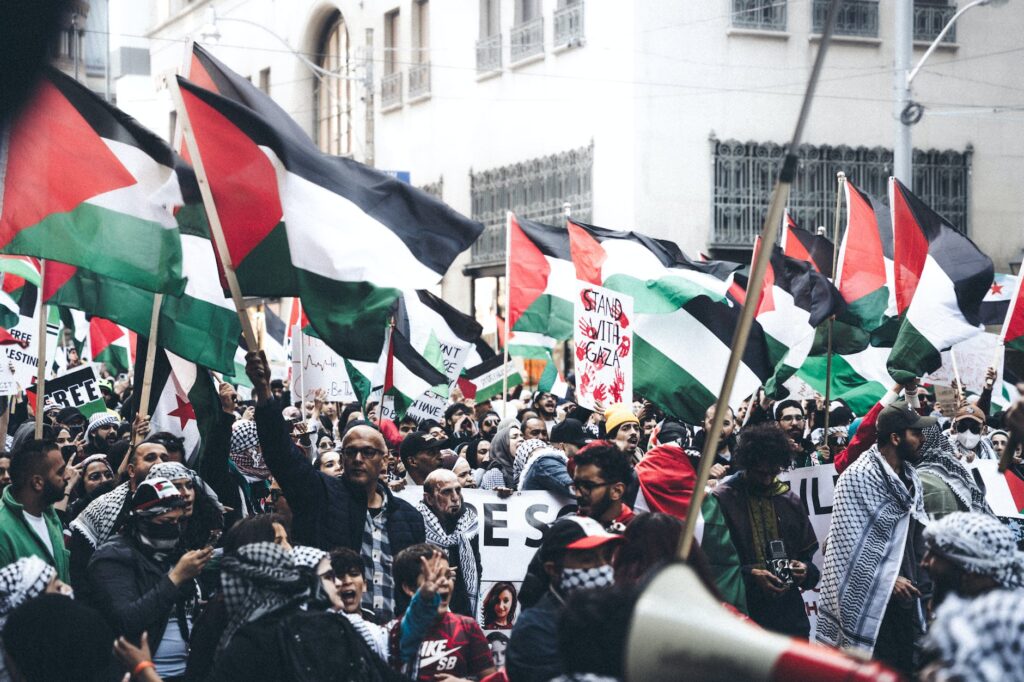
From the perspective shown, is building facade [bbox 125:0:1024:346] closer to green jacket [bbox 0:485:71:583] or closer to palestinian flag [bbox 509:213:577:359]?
palestinian flag [bbox 509:213:577:359]

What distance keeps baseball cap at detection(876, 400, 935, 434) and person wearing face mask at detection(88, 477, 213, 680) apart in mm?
3426

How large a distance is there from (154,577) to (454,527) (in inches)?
77.7

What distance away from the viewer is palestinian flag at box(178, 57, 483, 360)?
7.35 meters

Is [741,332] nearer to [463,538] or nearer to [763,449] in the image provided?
[763,449]

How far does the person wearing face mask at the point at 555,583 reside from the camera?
489 cm

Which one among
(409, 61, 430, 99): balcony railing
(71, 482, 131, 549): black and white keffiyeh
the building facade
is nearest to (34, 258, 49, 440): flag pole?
(71, 482, 131, 549): black and white keffiyeh

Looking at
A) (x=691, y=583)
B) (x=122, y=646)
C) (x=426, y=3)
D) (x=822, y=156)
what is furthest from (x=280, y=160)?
(x=426, y=3)

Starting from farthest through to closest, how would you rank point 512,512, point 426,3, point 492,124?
point 426,3 < point 492,124 < point 512,512

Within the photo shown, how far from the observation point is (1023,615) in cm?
300

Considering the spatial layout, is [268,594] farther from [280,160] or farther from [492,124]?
[492,124]

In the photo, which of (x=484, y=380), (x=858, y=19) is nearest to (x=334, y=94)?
(x=858, y=19)

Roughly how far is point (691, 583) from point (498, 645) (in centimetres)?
436

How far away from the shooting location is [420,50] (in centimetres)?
3478

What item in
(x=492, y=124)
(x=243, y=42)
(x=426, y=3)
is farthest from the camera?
(x=243, y=42)
